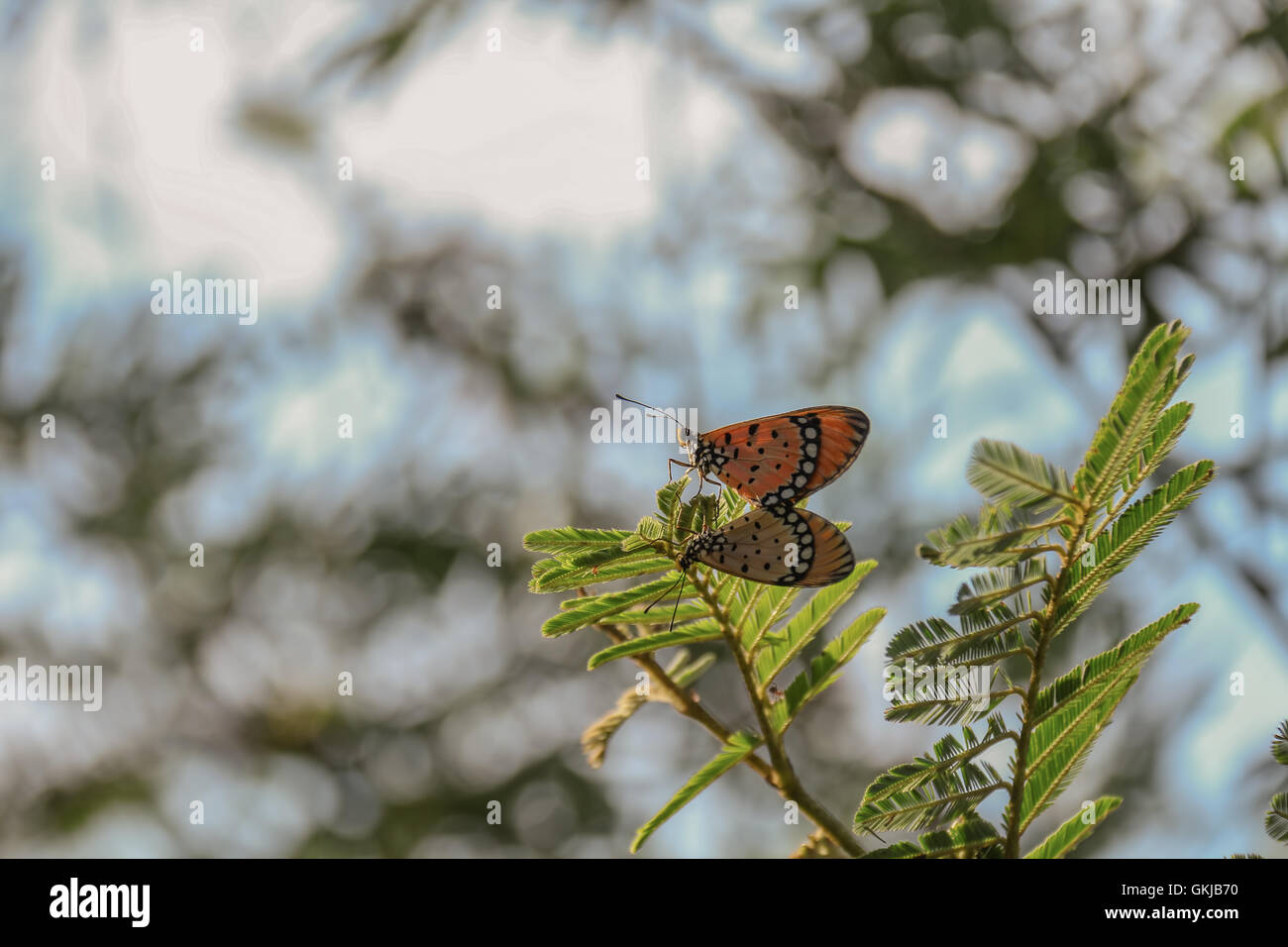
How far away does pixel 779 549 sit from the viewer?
13 cm

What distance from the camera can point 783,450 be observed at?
0.15 metres

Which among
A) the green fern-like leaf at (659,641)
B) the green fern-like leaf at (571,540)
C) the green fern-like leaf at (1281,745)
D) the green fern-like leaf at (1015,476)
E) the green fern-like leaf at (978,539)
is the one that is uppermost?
the green fern-like leaf at (1015,476)

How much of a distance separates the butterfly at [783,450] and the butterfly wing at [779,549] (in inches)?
0.7

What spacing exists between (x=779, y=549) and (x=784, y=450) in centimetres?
3

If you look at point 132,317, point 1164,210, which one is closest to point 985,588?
point 1164,210

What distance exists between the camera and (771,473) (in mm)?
154

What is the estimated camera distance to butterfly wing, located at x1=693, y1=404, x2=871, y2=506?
15cm

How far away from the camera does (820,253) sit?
79 centimetres

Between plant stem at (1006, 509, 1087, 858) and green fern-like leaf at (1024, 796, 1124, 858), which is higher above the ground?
plant stem at (1006, 509, 1087, 858)

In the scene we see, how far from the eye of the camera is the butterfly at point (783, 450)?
153 mm

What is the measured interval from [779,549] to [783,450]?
0.03 metres

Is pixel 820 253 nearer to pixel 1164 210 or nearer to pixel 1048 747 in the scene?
pixel 1164 210

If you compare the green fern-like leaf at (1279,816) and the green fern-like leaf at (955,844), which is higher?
the green fern-like leaf at (1279,816)

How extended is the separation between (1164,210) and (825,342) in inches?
11.8
